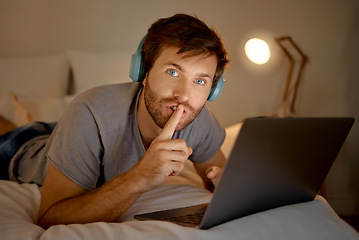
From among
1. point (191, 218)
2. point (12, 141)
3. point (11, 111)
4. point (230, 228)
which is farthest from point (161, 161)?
point (11, 111)

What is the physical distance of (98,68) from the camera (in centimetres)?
230

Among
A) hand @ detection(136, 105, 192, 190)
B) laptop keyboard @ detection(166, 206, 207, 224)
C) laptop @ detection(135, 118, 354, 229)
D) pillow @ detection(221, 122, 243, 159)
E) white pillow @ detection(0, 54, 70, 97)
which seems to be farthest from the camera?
white pillow @ detection(0, 54, 70, 97)

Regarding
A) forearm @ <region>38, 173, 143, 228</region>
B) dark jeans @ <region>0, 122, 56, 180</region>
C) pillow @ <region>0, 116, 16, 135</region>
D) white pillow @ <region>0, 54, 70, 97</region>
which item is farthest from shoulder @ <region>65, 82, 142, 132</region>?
white pillow @ <region>0, 54, 70, 97</region>

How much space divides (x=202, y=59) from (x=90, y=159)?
0.50 meters

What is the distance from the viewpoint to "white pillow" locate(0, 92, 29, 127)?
1856 millimetres

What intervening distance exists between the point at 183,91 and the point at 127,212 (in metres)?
0.43

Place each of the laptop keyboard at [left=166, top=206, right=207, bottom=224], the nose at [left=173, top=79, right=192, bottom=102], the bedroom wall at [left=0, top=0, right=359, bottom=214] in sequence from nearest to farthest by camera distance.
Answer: the laptop keyboard at [left=166, top=206, right=207, bottom=224], the nose at [left=173, top=79, right=192, bottom=102], the bedroom wall at [left=0, top=0, right=359, bottom=214]

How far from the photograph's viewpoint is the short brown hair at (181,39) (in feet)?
4.09

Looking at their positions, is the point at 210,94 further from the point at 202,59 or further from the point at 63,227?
the point at 63,227

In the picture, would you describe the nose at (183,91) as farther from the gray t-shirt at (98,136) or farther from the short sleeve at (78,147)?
the short sleeve at (78,147)

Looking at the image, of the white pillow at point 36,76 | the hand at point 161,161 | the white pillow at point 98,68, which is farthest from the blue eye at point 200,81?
the white pillow at point 36,76

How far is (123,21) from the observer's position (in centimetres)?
259

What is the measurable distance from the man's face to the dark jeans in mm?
699

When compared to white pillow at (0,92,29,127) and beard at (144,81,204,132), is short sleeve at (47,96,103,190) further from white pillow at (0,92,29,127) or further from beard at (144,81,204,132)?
white pillow at (0,92,29,127)
